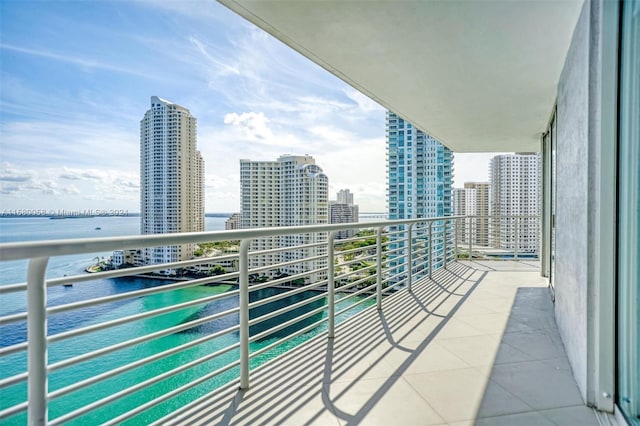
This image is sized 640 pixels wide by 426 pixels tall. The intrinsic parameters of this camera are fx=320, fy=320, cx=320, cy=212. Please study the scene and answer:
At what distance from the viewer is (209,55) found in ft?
43.2

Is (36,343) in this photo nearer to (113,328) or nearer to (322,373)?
(113,328)

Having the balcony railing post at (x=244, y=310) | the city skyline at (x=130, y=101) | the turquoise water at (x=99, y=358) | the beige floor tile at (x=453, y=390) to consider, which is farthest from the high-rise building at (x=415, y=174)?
the balcony railing post at (x=244, y=310)

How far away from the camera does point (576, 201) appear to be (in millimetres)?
2174

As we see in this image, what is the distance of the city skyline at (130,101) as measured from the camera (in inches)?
403

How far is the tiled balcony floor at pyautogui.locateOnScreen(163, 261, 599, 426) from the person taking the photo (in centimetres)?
181

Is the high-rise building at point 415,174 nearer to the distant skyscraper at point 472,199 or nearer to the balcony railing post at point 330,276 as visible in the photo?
the distant skyscraper at point 472,199

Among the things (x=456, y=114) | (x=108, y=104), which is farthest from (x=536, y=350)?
(x=108, y=104)

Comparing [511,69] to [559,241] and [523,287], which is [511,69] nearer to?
[559,241]

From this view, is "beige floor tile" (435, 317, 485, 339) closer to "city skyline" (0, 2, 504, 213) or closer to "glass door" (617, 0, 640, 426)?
"glass door" (617, 0, 640, 426)

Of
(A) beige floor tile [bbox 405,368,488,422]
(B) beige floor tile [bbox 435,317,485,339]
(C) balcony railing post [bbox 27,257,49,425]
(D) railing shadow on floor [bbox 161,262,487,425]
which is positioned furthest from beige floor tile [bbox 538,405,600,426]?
(C) balcony railing post [bbox 27,257,49,425]

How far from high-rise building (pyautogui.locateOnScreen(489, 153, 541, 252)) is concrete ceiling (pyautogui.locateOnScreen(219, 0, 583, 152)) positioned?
9.40ft

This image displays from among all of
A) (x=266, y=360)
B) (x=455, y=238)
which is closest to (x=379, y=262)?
(x=266, y=360)

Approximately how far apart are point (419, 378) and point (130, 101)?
1966 cm

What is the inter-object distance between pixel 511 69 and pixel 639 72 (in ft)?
6.47
